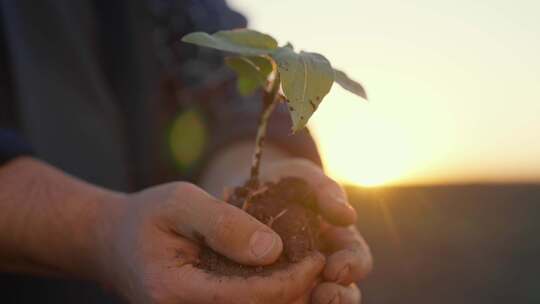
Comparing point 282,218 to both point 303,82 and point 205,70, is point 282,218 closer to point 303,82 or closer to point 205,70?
point 303,82

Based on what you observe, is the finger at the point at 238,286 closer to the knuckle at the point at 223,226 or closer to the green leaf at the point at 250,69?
the knuckle at the point at 223,226

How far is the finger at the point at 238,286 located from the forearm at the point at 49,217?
31cm

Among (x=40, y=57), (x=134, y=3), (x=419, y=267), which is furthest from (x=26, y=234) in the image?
(x=419, y=267)

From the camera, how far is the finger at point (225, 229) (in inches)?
37.1

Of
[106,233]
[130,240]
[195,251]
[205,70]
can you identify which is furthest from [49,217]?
[205,70]

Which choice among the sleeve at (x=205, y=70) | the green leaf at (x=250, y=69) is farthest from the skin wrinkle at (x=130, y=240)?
the sleeve at (x=205, y=70)

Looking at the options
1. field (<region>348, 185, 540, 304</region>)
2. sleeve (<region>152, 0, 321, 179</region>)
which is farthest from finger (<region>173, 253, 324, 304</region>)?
field (<region>348, 185, 540, 304</region>)

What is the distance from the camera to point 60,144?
179 cm

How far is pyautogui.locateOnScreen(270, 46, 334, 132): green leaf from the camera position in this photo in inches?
32.5

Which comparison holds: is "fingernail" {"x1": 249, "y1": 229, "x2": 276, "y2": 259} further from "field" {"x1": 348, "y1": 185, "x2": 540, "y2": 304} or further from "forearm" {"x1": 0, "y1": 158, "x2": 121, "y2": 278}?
"field" {"x1": 348, "y1": 185, "x2": 540, "y2": 304}

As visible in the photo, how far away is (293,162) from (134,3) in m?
0.97

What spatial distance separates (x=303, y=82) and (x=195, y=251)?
1.18 feet

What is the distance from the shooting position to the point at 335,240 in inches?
47.2

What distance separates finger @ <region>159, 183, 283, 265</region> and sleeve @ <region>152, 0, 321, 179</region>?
2.74ft
